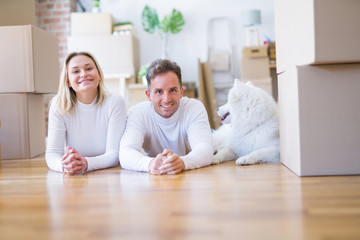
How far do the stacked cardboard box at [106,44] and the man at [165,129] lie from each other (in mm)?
2801

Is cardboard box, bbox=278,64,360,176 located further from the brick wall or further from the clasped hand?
the brick wall

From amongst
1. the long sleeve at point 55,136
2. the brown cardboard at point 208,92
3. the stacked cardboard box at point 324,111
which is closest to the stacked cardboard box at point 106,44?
the brown cardboard at point 208,92

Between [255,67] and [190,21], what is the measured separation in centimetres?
128

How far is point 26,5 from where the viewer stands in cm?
308

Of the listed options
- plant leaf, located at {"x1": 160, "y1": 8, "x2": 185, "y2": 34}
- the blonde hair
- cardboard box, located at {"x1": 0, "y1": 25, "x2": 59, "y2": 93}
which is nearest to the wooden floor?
the blonde hair

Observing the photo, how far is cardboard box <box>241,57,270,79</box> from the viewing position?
5.00 meters

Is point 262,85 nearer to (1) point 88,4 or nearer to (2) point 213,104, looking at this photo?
(2) point 213,104

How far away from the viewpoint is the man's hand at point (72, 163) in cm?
197

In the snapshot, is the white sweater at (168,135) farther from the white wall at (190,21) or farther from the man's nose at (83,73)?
the white wall at (190,21)

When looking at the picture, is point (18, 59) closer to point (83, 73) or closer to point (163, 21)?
point (83, 73)

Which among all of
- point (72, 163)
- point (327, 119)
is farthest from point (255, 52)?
point (72, 163)

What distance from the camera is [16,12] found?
303 centimetres

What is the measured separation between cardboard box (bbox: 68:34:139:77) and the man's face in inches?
116

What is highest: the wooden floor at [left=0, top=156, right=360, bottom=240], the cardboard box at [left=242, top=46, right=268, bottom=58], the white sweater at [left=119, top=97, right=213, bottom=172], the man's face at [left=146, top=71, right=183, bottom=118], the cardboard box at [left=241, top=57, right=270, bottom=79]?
the cardboard box at [left=242, top=46, right=268, bottom=58]
